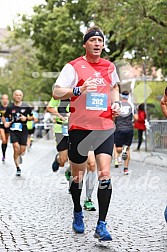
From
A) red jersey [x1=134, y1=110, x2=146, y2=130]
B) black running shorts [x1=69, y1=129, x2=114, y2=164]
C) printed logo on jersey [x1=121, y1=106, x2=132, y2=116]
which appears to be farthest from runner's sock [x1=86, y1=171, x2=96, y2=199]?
red jersey [x1=134, y1=110, x2=146, y2=130]

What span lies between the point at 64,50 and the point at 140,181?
1759 centimetres

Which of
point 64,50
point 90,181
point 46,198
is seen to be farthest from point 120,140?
point 64,50

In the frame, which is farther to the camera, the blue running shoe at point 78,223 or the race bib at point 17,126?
the race bib at point 17,126

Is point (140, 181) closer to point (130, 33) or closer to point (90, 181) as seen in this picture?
point (90, 181)

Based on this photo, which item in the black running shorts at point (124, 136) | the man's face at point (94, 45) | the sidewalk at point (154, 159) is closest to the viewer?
the man's face at point (94, 45)

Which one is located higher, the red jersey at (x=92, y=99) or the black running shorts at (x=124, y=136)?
the red jersey at (x=92, y=99)

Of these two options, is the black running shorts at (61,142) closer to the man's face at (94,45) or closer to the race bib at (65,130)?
the race bib at (65,130)

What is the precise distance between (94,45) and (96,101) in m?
0.57

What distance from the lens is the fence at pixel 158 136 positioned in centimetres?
1766

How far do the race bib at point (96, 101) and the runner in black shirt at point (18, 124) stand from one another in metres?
6.54

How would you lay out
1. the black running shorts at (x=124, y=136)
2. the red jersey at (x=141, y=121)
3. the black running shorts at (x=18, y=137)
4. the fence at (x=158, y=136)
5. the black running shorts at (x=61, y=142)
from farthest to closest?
the red jersey at (x=141, y=121), the fence at (x=158, y=136), the black running shorts at (x=124, y=136), the black running shorts at (x=18, y=137), the black running shorts at (x=61, y=142)

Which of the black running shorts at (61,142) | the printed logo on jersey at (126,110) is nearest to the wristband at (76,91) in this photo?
the black running shorts at (61,142)

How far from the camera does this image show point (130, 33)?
17984 millimetres

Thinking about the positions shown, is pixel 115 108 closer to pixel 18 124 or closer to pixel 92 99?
pixel 92 99
